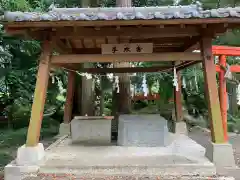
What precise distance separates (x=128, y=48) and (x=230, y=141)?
650 centimetres

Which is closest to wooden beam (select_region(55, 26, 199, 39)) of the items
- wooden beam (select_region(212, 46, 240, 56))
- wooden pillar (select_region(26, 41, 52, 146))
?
wooden pillar (select_region(26, 41, 52, 146))

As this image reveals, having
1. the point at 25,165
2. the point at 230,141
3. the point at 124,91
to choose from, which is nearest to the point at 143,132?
the point at 124,91

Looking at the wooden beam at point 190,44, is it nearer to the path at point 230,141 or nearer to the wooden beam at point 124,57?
the wooden beam at point 124,57

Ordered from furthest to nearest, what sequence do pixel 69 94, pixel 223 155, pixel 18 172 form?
pixel 69 94 → pixel 223 155 → pixel 18 172

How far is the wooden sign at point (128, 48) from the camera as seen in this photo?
20.3 feet

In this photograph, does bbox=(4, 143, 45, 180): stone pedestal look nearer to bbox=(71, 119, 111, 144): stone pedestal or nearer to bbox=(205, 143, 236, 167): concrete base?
bbox=(71, 119, 111, 144): stone pedestal

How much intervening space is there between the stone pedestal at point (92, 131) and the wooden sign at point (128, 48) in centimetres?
232

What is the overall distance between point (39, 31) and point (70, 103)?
3952 millimetres

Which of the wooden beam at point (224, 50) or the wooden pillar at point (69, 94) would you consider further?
the wooden pillar at point (69, 94)

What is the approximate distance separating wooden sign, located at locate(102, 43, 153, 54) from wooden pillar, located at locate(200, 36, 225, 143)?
1079 millimetres

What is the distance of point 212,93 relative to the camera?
5.70 meters

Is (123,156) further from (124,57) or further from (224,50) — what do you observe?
(224,50)

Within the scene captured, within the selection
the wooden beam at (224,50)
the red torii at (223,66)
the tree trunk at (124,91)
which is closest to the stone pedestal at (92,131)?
the tree trunk at (124,91)

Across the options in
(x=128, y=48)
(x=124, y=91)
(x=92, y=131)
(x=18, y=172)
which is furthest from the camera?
(x=124, y=91)
